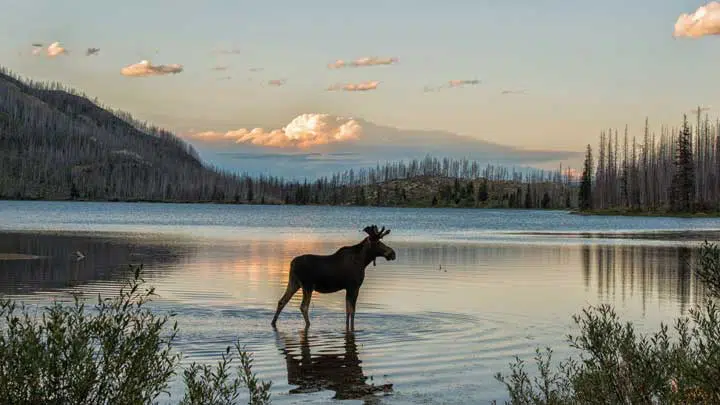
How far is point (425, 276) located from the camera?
38.4 m

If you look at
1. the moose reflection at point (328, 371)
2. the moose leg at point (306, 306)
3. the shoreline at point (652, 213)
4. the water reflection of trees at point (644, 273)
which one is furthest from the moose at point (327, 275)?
the shoreline at point (652, 213)

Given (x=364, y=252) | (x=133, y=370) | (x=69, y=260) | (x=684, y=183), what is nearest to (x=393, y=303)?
(x=364, y=252)

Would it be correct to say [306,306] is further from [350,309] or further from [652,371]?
[652,371]

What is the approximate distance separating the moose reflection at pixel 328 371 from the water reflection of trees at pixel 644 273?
8.67 meters

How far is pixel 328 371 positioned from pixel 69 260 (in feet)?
98.2

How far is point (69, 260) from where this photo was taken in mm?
43188

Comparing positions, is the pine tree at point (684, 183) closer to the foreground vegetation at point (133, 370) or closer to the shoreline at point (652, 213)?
the shoreline at point (652, 213)

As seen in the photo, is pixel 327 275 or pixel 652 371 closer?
pixel 652 371

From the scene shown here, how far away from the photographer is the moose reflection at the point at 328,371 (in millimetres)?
14867

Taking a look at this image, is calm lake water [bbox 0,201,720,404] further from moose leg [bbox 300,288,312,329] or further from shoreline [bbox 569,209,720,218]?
shoreline [bbox 569,209,720,218]

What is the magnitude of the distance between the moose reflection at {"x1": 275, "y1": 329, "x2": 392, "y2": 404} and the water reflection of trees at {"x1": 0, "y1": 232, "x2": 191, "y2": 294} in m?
13.5

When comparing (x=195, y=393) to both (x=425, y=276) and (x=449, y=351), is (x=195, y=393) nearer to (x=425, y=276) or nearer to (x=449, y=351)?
(x=449, y=351)

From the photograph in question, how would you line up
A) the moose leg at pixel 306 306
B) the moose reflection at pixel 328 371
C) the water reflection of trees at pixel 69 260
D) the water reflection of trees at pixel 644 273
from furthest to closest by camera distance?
the water reflection of trees at pixel 69 260 < the water reflection of trees at pixel 644 273 < the moose leg at pixel 306 306 < the moose reflection at pixel 328 371

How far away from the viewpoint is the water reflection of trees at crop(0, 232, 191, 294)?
32.7 meters
